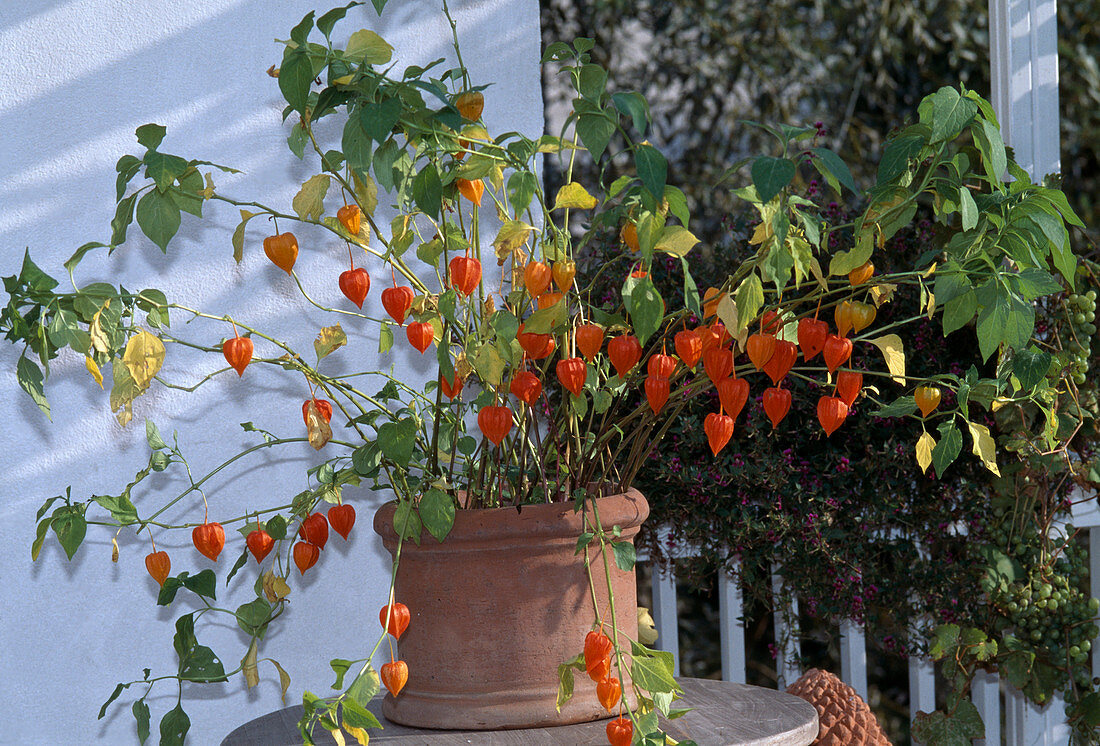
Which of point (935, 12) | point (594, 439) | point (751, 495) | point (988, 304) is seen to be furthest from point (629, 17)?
point (988, 304)

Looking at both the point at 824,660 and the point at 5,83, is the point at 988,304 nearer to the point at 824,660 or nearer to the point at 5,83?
the point at 5,83

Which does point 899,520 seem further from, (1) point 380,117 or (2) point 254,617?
(1) point 380,117

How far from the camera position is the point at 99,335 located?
0.76 m

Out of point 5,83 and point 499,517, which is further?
point 5,83

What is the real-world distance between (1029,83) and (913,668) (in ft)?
3.36

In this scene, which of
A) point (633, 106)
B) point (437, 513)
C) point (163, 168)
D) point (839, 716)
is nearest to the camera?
point (633, 106)

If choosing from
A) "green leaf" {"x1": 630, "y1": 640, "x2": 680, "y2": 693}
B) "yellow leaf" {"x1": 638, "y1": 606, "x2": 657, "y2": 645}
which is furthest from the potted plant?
"yellow leaf" {"x1": 638, "y1": 606, "x2": 657, "y2": 645}

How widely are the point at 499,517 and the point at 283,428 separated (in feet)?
2.28

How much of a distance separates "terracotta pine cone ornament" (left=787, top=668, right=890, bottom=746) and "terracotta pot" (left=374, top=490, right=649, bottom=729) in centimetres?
37

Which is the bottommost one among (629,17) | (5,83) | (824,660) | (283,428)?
(824,660)

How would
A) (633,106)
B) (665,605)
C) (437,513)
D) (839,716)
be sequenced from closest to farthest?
1. (633,106)
2. (437,513)
3. (839,716)
4. (665,605)

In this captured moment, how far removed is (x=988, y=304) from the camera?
2.26 ft

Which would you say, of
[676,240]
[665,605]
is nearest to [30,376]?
[676,240]

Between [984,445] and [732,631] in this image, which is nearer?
[984,445]
